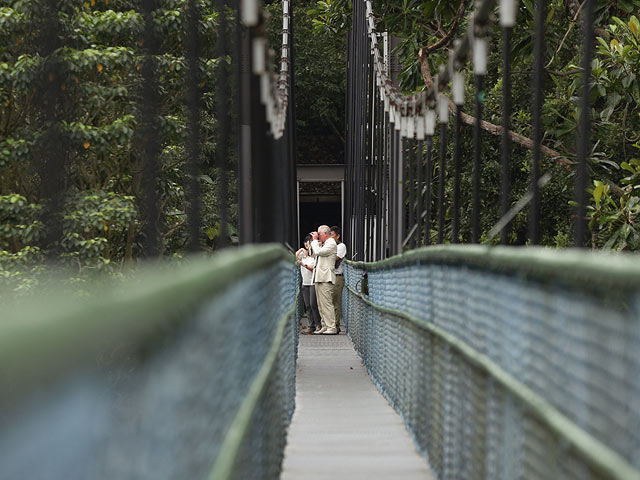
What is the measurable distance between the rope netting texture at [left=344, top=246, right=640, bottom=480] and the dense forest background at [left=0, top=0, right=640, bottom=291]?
2657mm

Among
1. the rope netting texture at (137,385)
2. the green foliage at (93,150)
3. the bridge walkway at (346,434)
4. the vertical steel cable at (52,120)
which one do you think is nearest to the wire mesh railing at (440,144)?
the bridge walkway at (346,434)

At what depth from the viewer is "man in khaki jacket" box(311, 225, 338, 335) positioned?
1452 cm

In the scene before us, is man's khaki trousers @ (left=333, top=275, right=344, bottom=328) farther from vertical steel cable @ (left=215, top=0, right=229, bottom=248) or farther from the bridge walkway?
vertical steel cable @ (left=215, top=0, right=229, bottom=248)

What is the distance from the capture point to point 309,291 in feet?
49.5

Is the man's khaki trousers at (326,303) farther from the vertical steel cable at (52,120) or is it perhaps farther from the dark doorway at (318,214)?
the dark doorway at (318,214)

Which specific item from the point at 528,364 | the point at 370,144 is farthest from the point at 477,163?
the point at 370,144

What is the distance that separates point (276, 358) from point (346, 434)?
1.90m

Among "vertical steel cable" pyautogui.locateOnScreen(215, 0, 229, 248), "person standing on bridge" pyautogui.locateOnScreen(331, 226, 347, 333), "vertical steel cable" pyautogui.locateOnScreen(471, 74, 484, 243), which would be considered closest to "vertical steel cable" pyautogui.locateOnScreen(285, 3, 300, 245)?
"person standing on bridge" pyautogui.locateOnScreen(331, 226, 347, 333)

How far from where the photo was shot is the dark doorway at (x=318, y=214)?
32438 millimetres

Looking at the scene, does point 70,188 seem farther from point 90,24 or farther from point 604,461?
point 604,461

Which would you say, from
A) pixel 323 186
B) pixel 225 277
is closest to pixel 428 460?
pixel 225 277

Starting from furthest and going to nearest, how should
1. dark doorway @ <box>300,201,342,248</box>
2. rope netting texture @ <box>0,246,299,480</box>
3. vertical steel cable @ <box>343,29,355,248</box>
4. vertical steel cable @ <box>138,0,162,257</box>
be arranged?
1. dark doorway @ <box>300,201,342,248</box>
2. vertical steel cable @ <box>343,29,355,248</box>
3. vertical steel cable @ <box>138,0,162,257</box>
4. rope netting texture @ <box>0,246,299,480</box>

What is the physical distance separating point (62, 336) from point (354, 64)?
746 inches

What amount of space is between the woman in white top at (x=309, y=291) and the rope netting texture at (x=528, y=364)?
10480mm
